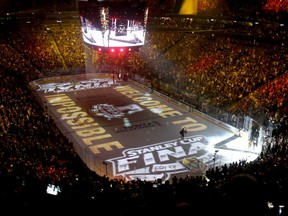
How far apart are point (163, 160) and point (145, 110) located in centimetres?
779

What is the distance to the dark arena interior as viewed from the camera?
5945 mm

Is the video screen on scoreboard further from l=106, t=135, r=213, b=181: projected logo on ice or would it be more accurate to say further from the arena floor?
l=106, t=135, r=213, b=181: projected logo on ice

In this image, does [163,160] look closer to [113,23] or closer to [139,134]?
[139,134]

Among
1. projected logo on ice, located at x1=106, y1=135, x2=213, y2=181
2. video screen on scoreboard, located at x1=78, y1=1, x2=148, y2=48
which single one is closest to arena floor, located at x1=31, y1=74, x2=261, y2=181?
projected logo on ice, located at x1=106, y1=135, x2=213, y2=181

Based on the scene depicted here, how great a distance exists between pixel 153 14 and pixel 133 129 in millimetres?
20409

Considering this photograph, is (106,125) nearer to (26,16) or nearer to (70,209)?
(70,209)

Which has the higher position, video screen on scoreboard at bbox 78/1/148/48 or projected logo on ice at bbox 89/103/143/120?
video screen on scoreboard at bbox 78/1/148/48

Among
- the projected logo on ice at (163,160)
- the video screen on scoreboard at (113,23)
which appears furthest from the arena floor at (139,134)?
the video screen on scoreboard at (113,23)

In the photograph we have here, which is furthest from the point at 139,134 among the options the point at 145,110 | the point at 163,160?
the point at 145,110

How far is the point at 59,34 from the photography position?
38.9 m

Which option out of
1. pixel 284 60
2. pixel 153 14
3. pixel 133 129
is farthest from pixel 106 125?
pixel 153 14

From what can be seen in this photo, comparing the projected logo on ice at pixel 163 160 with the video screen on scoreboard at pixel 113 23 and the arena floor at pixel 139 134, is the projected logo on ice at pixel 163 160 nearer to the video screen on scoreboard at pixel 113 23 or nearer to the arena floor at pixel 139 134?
the arena floor at pixel 139 134

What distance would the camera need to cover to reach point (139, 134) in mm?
19750

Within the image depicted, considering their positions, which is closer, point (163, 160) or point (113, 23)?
point (163, 160)
